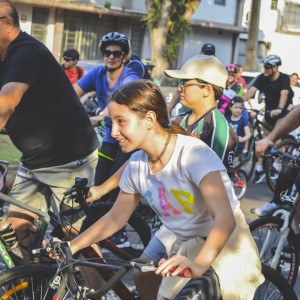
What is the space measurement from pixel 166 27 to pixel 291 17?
58.4ft

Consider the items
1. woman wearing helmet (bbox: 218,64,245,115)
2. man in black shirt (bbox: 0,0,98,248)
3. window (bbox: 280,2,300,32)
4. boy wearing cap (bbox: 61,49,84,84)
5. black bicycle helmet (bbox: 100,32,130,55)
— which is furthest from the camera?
window (bbox: 280,2,300,32)

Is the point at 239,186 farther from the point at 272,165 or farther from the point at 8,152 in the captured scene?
the point at 8,152

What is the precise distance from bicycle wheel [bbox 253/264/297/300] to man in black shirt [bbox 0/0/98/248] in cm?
134

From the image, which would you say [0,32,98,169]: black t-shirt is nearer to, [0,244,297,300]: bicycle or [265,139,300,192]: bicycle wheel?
[0,244,297,300]: bicycle

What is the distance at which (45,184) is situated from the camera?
5398 millimetres

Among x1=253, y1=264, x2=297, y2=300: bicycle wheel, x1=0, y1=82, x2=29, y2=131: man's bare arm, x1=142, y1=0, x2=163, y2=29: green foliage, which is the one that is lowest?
x1=253, y1=264, x2=297, y2=300: bicycle wheel

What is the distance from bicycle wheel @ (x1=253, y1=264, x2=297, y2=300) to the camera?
433 cm

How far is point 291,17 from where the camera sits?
47.3 metres

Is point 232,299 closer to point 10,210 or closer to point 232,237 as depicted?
point 232,237

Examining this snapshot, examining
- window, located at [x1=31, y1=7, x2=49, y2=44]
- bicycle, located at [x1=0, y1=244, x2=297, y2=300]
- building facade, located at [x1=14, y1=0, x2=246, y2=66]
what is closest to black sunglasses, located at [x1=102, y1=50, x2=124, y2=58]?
bicycle, located at [x1=0, y1=244, x2=297, y2=300]

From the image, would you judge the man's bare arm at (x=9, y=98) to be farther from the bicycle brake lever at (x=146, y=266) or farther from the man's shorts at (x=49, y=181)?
the bicycle brake lever at (x=146, y=266)

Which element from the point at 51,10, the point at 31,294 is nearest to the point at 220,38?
the point at 51,10

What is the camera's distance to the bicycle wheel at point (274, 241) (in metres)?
5.70

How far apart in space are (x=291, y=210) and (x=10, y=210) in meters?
1.96
